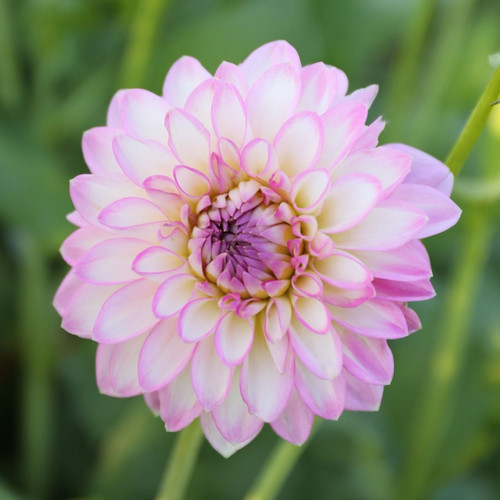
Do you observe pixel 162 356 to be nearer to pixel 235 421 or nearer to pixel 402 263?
pixel 235 421

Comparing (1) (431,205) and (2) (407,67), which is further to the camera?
(2) (407,67)

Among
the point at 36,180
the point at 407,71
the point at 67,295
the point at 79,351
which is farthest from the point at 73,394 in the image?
the point at 407,71

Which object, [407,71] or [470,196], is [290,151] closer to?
[470,196]

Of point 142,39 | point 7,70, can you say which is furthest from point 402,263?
point 7,70

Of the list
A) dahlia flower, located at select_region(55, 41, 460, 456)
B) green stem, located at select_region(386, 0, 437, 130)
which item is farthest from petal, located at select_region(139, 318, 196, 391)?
green stem, located at select_region(386, 0, 437, 130)

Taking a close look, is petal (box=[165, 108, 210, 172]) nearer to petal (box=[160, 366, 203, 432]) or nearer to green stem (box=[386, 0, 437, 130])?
petal (box=[160, 366, 203, 432])

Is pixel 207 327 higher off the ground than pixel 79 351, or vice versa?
pixel 207 327

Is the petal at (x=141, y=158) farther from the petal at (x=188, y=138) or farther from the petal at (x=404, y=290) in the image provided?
the petal at (x=404, y=290)

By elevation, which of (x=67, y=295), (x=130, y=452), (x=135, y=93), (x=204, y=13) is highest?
(x=204, y=13)
